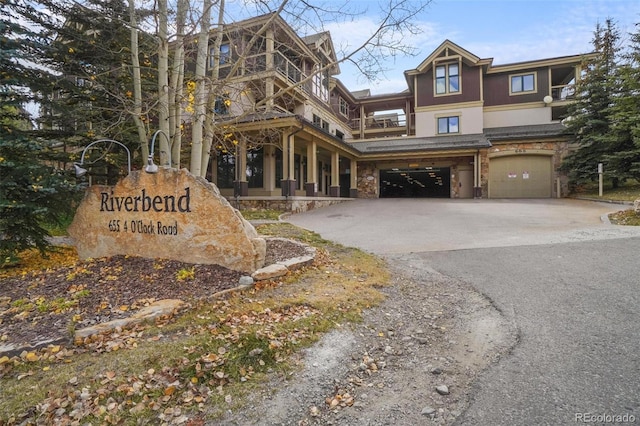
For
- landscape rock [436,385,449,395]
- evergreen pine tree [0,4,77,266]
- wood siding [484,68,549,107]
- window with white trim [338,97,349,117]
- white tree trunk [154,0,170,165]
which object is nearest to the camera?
landscape rock [436,385,449,395]

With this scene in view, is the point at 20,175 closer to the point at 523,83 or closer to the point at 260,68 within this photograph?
the point at 260,68

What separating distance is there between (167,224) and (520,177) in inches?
825

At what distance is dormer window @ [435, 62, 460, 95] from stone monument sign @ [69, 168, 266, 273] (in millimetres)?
22656

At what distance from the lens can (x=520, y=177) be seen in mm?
19875

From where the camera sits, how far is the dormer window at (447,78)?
23.0 metres

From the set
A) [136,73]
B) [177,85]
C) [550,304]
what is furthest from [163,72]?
[550,304]

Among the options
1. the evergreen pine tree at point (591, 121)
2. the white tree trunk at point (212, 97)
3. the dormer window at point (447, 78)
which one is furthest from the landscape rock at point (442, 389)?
the dormer window at point (447, 78)

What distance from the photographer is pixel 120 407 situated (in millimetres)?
2184

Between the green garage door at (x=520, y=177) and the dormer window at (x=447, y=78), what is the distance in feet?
20.7

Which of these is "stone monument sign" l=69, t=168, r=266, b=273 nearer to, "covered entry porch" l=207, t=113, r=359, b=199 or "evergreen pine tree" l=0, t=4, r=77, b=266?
"evergreen pine tree" l=0, t=4, r=77, b=266

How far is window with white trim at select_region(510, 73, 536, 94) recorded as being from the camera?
2236cm

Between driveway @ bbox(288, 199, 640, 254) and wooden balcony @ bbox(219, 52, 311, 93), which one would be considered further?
wooden balcony @ bbox(219, 52, 311, 93)
